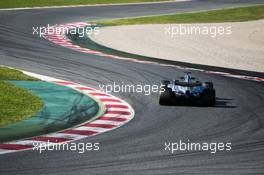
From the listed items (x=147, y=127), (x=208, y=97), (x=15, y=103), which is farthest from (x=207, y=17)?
(x=147, y=127)

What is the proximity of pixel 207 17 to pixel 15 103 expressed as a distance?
89.3ft

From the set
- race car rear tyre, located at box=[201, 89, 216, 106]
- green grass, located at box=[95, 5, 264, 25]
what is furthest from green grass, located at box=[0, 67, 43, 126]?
green grass, located at box=[95, 5, 264, 25]

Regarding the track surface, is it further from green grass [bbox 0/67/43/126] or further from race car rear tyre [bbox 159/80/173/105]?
green grass [bbox 0/67/43/126]

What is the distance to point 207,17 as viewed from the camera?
155ft

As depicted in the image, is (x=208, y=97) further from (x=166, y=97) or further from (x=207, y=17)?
(x=207, y=17)

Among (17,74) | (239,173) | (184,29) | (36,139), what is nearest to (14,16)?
(184,29)

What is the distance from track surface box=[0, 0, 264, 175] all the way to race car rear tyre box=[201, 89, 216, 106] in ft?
0.83

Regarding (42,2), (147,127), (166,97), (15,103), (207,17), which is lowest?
(147,127)

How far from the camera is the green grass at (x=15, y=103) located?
19.8 meters

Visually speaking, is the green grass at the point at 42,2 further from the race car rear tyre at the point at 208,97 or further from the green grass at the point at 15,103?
the race car rear tyre at the point at 208,97

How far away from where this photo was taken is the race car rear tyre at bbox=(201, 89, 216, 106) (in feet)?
71.6

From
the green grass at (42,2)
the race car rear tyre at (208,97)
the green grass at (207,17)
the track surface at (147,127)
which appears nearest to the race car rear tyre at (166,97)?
the track surface at (147,127)

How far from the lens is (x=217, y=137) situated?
18.2 meters

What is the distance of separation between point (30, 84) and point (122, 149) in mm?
8572
